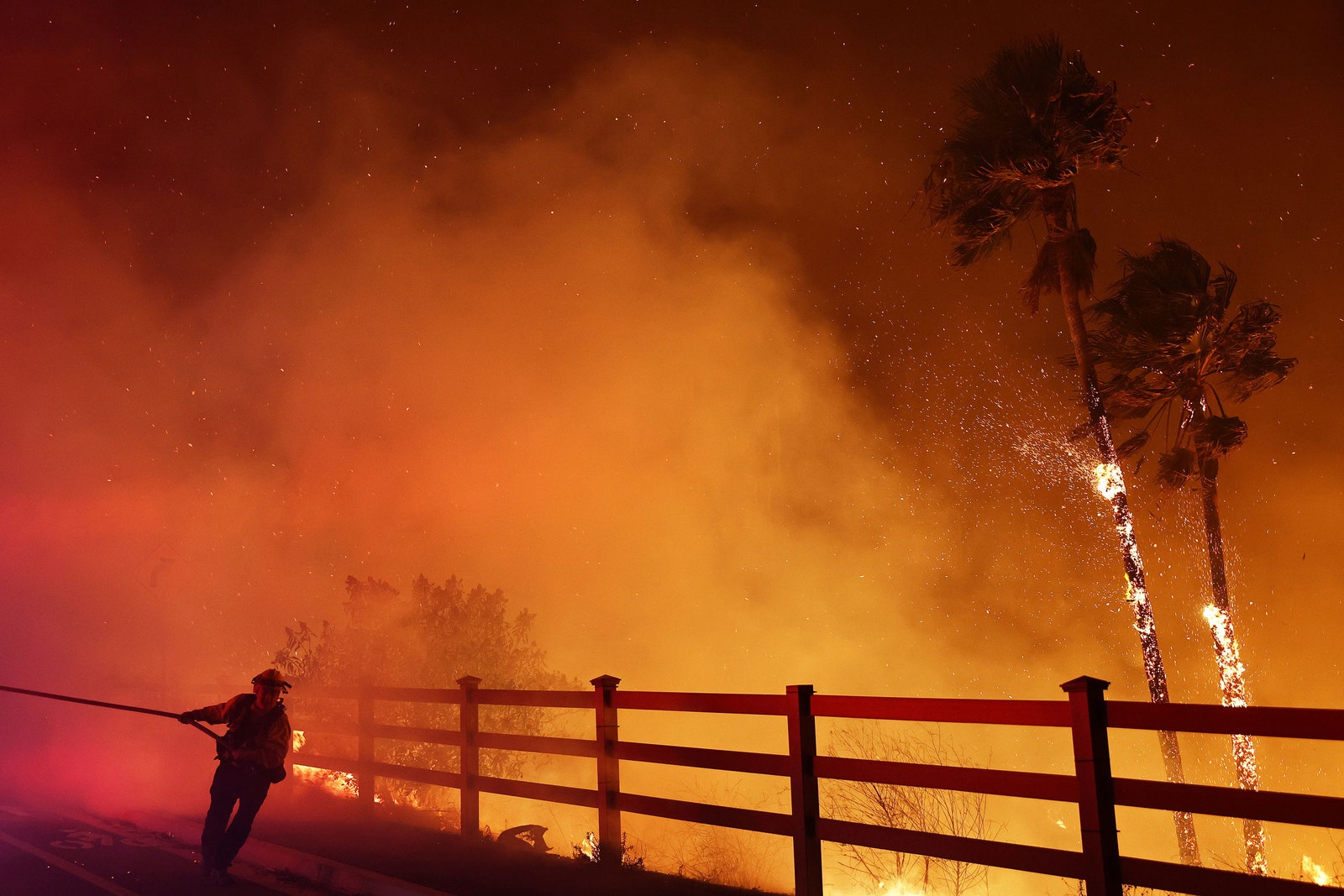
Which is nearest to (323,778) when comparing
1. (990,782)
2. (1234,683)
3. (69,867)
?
(69,867)

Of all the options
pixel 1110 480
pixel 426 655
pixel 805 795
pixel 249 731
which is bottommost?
pixel 805 795

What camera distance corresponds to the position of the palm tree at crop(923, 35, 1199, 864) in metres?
18.4

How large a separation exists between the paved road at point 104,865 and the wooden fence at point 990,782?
233 centimetres

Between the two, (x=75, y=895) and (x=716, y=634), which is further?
(x=716, y=634)

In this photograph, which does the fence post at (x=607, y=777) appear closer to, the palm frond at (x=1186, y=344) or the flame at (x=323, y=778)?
the flame at (x=323, y=778)

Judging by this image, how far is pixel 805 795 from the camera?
6.14 meters

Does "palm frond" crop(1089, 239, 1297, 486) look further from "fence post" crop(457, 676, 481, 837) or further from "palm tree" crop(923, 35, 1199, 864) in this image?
"fence post" crop(457, 676, 481, 837)

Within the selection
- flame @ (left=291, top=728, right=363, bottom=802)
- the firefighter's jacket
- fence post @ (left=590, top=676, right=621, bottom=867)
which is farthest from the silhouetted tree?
fence post @ (left=590, top=676, right=621, bottom=867)

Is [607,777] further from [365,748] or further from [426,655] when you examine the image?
[426,655]

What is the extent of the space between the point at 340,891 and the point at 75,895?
1702 millimetres

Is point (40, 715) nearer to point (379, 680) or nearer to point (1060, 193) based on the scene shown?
point (379, 680)

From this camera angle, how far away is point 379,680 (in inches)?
984

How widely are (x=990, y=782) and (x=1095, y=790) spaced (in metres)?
0.61

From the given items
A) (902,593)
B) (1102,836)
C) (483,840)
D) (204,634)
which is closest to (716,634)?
(902,593)
